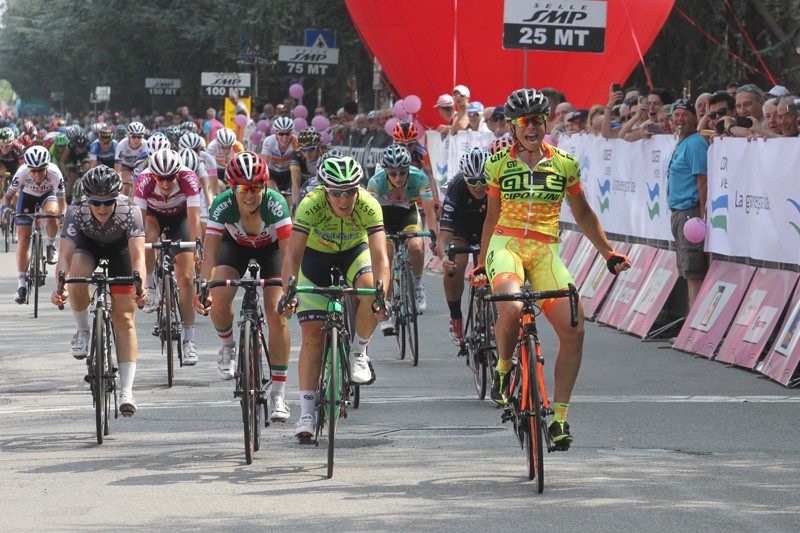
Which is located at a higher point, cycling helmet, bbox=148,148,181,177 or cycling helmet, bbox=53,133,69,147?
cycling helmet, bbox=53,133,69,147

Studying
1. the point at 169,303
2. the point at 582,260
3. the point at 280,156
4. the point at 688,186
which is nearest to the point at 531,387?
the point at 169,303

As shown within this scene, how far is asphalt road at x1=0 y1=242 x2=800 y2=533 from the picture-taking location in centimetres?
777

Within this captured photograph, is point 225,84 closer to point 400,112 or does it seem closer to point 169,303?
point 400,112

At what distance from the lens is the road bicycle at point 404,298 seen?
13914 mm

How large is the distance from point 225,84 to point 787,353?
3578 centimetres

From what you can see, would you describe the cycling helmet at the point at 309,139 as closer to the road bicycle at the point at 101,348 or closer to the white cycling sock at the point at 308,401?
the road bicycle at the point at 101,348

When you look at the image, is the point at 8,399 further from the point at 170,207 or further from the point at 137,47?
the point at 137,47

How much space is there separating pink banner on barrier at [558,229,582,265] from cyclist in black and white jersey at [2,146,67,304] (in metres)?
6.39

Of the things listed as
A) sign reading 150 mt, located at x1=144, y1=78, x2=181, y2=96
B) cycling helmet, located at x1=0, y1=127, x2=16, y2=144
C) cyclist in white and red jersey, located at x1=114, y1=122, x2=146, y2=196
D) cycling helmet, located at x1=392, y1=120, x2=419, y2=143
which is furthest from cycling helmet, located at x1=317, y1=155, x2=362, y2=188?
sign reading 150 mt, located at x1=144, y1=78, x2=181, y2=96

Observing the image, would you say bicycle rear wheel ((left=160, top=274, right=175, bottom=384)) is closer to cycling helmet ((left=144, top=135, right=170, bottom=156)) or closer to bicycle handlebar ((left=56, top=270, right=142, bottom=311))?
bicycle handlebar ((left=56, top=270, right=142, bottom=311))

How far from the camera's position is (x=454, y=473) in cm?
891

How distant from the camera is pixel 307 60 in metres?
38.1

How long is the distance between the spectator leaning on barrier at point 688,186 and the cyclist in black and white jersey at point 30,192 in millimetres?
7810

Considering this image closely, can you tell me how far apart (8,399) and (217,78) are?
1406 inches
